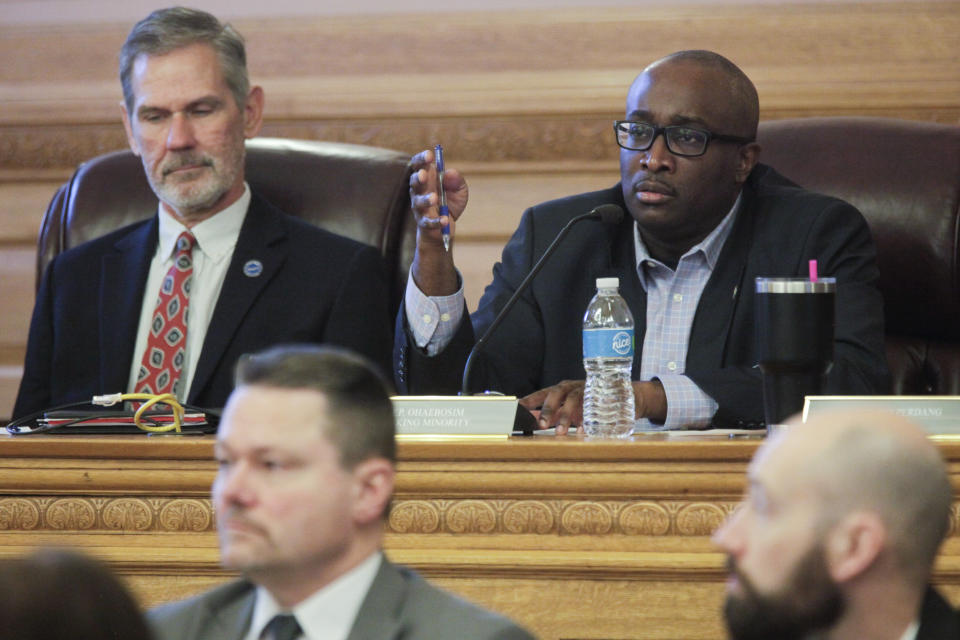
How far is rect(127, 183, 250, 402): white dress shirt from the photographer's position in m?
2.79

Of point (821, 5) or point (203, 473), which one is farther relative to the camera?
point (821, 5)

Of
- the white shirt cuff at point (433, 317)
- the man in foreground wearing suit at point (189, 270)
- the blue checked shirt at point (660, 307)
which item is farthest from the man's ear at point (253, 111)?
the white shirt cuff at point (433, 317)

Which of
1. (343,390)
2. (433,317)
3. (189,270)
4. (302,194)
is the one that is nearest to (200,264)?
(189,270)

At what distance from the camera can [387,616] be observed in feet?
4.09

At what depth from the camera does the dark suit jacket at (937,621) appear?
1.18 metres

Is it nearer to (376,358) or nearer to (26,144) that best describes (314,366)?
(376,358)

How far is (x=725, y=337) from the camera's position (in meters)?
2.57

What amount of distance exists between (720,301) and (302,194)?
0.98 m

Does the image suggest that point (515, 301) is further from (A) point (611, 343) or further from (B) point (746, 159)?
(B) point (746, 159)

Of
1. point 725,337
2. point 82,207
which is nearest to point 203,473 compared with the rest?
point 725,337

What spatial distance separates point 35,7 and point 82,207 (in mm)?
956

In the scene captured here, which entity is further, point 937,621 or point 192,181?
point 192,181

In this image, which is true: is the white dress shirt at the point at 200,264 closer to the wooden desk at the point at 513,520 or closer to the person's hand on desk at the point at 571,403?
the person's hand on desk at the point at 571,403

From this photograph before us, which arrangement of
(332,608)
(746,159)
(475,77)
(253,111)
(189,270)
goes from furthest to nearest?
1. (475,77)
2. (253,111)
3. (189,270)
4. (746,159)
5. (332,608)
